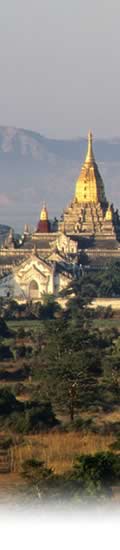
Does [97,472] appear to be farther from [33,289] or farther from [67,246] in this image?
[67,246]

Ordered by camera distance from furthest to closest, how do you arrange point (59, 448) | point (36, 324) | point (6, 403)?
point (36, 324), point (6, 403), point (59, 448)

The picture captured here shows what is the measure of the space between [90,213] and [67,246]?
753 cm

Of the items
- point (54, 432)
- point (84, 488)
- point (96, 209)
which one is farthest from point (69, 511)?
point (96, 209)

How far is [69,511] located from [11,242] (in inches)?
3208

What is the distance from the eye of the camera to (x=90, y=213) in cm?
9756

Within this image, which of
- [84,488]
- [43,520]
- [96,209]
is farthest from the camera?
[96,209]

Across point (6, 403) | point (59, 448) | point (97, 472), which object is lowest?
point (97, 472)

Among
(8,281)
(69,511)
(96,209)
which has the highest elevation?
(96,209)

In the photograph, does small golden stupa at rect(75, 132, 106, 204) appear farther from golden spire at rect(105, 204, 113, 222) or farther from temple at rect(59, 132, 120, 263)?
golden spire at rect(105, 204, 113, 222)

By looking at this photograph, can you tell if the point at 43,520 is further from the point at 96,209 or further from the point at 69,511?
the point at 96,209

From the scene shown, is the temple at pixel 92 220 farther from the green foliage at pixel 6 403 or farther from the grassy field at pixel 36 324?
the green foliage at pixel 6 403

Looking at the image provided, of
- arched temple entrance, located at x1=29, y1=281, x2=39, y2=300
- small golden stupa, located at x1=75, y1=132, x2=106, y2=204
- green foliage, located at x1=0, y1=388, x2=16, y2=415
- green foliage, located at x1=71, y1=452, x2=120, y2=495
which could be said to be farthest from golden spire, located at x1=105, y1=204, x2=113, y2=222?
green foliage, located at x1=71, y1=452, x2=120, y2=495

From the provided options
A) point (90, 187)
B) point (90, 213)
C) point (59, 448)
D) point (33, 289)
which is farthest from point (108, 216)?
point (59, 448)

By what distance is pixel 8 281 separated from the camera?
3164 inches
